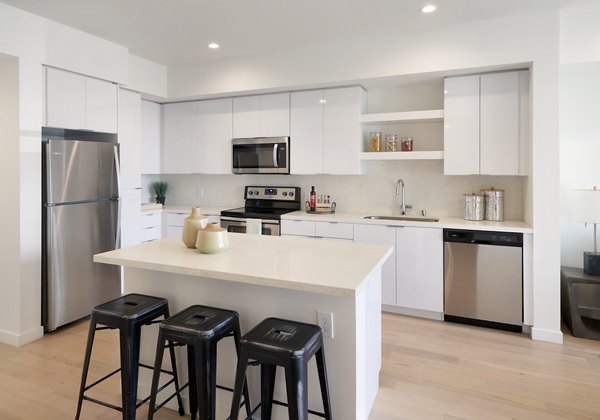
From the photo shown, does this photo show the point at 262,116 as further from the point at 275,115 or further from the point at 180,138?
the point at 180,138

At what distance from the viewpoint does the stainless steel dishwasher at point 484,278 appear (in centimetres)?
329

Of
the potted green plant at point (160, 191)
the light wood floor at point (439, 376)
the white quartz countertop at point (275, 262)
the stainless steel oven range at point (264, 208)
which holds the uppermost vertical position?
the potted green plant at point (160, 191)

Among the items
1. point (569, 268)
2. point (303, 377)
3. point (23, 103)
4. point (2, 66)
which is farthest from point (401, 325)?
point (2, 66)

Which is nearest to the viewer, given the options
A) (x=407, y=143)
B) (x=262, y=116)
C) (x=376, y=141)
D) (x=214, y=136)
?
(x=407, y=143)

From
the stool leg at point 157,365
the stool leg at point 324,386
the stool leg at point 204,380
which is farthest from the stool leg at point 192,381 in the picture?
the stool leg at point 324,386

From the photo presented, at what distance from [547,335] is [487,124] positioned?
1845 mm

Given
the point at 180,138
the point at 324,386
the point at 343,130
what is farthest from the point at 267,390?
the point at 180,138

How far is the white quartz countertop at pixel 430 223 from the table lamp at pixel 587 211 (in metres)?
0.38

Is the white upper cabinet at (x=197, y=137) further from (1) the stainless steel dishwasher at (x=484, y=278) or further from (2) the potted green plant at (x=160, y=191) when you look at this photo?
(1) the stainless steel dishwasher at (x=484, y=278)

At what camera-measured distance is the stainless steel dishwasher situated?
10.8 ft

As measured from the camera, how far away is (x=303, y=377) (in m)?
1.58

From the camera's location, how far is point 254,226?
4.27 m

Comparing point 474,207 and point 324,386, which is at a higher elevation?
point 474,207

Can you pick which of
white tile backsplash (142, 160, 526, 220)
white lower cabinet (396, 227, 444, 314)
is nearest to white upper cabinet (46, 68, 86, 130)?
white tile backsplash (142, 160, 526, 220)
